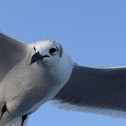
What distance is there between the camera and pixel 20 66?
9.96ft

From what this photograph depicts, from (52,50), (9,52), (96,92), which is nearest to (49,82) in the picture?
(52,50)

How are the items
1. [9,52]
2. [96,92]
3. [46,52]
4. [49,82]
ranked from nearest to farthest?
[46,52] → [49,82] → [9,52] → [96,92]

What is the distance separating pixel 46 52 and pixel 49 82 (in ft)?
1.43

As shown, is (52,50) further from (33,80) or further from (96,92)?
(96,92)

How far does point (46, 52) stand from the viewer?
8.25 feet

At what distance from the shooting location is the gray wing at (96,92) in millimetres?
3582

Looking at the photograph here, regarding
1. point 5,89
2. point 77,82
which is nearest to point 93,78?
point 77,82

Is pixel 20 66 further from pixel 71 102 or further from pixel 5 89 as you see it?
pixel 71 102

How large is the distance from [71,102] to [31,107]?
0.94 meters

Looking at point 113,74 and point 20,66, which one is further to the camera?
point 113,74

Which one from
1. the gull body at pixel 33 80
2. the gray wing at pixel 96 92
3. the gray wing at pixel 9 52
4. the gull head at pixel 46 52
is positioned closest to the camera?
the gull head at pixel 46 52

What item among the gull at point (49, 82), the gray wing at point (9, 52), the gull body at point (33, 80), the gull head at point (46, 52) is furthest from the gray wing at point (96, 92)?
the gull head at point (46, 52)

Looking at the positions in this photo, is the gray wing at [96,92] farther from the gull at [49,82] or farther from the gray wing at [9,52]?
the gray wing at [9,52]

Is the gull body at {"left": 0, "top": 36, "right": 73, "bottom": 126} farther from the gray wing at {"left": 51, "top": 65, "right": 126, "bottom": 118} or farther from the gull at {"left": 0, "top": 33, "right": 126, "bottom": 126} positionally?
the gray wing at {"left": 51, "top": 65, "right": 126, "bottom": 118}
